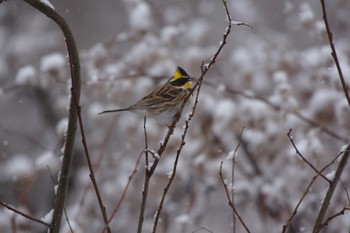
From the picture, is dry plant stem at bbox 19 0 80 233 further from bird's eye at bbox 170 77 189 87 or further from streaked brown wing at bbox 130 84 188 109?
bird's eye at bbox 170 77 189 87

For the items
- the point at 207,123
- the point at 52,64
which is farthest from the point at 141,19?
the point at 207,123

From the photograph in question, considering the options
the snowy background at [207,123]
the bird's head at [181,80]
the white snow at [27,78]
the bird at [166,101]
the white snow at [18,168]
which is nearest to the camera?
the bird at [166,101]

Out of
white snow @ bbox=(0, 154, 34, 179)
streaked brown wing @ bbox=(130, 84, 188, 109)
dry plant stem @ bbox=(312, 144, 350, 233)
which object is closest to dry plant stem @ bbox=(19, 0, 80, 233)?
dry plant stem @ bbox=(312, 144, 350, 233)

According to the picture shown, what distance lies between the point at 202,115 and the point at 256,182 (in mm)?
894

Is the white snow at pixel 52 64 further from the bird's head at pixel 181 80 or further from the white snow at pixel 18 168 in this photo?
the bird's head at pixel 181 80

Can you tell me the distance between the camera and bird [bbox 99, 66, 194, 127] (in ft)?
11.3

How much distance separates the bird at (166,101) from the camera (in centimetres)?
346

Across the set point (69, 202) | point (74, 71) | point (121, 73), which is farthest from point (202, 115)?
point (74, 71)

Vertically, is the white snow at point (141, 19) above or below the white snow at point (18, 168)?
above

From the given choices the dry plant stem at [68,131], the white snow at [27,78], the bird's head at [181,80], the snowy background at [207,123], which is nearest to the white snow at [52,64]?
the snowy background at [207,123]

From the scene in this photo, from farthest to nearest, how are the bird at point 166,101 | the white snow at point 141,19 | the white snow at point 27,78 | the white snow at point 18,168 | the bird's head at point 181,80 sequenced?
1. the white snow at point 18,168
2. the white snow at point 141,19
3. the white snow at point 27,78
4. the bird's head at point 181,80
5. the bird at point 166,101

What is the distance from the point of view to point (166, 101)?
11.5 feet

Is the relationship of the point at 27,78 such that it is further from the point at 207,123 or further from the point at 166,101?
the point at 166,101

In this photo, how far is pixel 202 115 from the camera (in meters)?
5.73
